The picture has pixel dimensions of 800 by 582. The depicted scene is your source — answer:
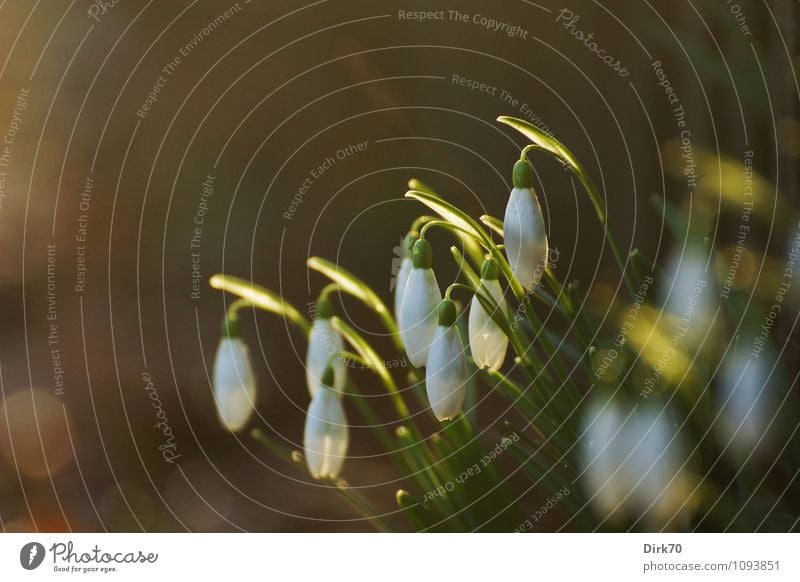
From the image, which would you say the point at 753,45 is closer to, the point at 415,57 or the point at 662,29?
the point at 662,29

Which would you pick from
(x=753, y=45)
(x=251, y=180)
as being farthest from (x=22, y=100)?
(x=753, y=45)

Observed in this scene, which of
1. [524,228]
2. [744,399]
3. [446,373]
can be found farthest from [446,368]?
[744,399]

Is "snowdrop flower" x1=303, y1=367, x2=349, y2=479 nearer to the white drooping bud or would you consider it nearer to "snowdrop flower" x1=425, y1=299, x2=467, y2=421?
"snowdrop flower" x1=425, y1=299, x2=467, y2=421

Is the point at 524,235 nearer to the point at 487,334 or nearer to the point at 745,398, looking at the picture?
the point at 487,334

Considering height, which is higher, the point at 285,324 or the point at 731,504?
the point at 285,324

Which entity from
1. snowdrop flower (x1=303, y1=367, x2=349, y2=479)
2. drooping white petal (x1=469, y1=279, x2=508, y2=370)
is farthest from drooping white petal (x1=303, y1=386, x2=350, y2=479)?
drooping white petal (x1=469, y1=279, x2=508, y2=370)

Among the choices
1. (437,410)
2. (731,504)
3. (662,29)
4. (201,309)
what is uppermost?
Result: (662,29)
